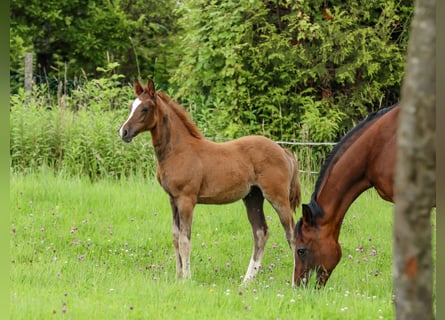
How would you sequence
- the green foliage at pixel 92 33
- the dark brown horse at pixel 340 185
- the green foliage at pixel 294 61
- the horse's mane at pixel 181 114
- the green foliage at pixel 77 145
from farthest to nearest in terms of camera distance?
the green foliage at pixel 92 33 → the green foliage at pixel 294 61 → the green foliage at pixel 77 145 → the horse's mane at pixel 181 114 → the dark brown horse at pixel 340 185

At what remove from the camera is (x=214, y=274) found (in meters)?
7.67

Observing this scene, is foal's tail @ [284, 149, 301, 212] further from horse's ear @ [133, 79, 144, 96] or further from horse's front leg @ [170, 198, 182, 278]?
horse's ear @ [133, 79, 144, 96]

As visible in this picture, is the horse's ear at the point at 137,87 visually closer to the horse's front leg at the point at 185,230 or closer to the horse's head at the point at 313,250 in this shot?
the horse's front leg at the point at 185,230

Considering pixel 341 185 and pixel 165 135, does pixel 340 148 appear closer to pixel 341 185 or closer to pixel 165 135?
pixel 341 185

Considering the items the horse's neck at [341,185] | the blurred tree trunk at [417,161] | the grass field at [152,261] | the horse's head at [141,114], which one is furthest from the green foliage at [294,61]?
the blurred tree trunk at [417,161]

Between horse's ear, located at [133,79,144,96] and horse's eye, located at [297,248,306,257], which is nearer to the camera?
horse's eye, located at [297,248,306,257]

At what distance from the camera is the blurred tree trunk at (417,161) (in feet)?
9.64

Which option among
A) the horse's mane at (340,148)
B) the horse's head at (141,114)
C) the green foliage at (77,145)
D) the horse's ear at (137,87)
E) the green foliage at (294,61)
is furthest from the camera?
the green foliage at (294,61)

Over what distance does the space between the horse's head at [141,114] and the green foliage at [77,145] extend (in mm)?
4409

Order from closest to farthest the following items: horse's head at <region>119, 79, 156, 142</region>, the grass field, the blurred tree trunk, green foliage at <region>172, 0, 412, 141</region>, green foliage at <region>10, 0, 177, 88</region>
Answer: the blurred tree trunk
the grass field
horse's head at <region>119, 79, 156, 142</region>
green foliage at <region>172, 0, 412, 141</region>
green foliage at <region>10, 0, 177, 88</region>

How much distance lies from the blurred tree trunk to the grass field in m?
2.53

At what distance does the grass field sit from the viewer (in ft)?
18.4

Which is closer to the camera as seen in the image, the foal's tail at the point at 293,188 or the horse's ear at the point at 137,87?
the horse's ear at the point at 137,87

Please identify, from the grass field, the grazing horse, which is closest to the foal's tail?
the grazing horse
